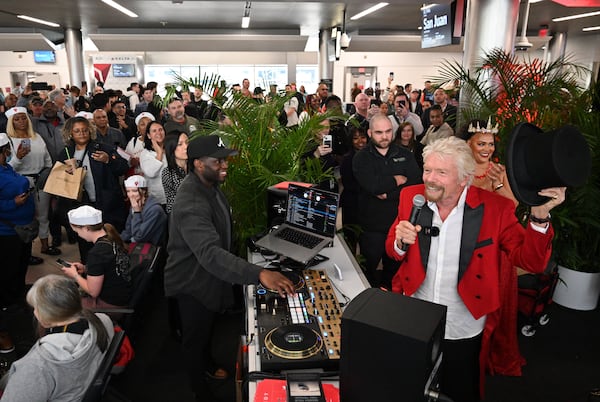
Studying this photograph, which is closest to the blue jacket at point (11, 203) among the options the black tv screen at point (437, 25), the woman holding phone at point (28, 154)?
the woman holding phone at point (28, 154)

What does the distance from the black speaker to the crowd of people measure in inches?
22.9

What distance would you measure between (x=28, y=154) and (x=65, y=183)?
3.17 feet

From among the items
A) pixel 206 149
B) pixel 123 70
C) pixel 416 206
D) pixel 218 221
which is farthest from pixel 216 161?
pixel 123 70

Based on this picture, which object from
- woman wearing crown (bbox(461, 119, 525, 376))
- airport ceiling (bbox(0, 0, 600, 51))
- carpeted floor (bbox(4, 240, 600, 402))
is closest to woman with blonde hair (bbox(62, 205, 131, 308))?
carpeted floor (bbox(4, 240, 600, 402))

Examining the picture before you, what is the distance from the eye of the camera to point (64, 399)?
1.94m

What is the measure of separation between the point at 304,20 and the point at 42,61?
907 cm

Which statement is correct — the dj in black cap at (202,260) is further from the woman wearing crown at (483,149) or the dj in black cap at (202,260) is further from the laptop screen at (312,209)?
the woman wearing crown at (483,149)

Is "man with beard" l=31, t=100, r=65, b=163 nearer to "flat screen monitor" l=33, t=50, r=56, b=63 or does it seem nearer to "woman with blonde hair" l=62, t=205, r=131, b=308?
"woman with blonde hair" l=62, t=205, r=131, b=308

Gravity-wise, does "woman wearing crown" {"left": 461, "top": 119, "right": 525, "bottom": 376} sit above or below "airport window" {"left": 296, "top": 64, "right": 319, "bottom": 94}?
below

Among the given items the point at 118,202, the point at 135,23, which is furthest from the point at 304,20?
the point at 118,202

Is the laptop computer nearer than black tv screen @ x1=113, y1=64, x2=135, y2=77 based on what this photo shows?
Yes

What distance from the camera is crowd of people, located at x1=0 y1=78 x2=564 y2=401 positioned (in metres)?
1.94

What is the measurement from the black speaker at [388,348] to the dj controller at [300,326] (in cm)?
50

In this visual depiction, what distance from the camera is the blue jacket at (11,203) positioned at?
12.0 ft
